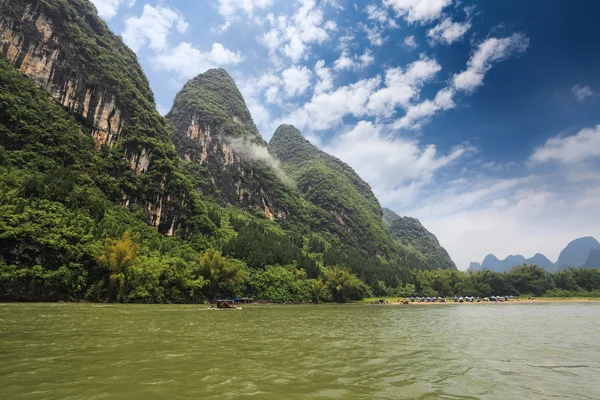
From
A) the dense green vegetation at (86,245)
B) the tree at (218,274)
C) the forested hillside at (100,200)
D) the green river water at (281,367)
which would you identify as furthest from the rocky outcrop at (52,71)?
the green river water at (281,367)

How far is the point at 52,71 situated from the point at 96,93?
12455mm

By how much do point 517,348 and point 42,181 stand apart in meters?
80.1

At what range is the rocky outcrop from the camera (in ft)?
308

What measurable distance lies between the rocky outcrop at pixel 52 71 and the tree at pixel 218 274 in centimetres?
5876

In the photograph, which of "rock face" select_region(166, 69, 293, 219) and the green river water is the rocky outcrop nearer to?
"rock face" select_region(166, 69, 293, 219)

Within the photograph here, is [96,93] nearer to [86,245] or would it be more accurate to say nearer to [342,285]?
[86,245]

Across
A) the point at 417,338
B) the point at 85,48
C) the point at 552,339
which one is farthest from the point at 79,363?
the point at 85,48

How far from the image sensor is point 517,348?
56.0ft

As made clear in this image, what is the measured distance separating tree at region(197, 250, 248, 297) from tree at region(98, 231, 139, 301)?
19.1 m

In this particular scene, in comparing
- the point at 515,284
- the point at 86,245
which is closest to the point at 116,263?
the point at 86,245

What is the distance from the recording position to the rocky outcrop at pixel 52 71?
9400cm

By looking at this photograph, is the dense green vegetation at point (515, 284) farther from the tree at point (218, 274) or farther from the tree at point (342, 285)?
the tree at point (218, 274)

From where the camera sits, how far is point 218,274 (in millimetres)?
75125

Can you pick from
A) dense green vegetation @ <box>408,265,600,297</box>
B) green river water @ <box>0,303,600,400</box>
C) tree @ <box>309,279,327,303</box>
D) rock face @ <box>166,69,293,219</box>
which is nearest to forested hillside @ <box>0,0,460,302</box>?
tree @ <box>309,279,327,303</box>
